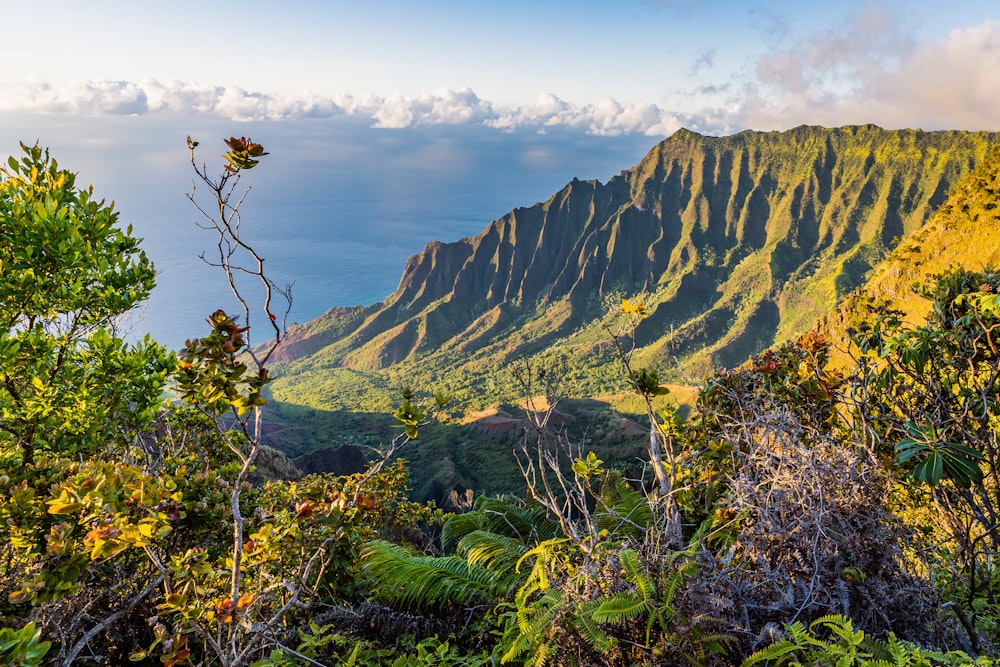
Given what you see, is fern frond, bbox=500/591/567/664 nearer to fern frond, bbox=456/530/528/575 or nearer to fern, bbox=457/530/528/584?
fern, bbox=457/530/528/584

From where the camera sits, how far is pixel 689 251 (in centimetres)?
17025

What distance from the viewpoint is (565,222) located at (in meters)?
184

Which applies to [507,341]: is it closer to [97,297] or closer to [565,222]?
[565,222]

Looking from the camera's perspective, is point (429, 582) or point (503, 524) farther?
point (503, 524)

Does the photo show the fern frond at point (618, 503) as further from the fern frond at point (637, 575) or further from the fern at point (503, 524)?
the fern frond at point (637, 575)

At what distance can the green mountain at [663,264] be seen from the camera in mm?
125250

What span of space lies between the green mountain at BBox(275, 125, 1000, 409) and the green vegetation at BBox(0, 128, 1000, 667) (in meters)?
98.9

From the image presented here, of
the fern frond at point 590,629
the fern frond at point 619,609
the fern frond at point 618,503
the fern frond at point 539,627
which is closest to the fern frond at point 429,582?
the fern frond at point 618,503

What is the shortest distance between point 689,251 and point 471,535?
584 feet

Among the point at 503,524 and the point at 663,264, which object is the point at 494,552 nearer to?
the point at 503,524

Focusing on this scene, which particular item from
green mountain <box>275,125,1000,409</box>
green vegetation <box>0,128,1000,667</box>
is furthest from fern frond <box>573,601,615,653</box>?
green mountain <box>275,125,1000,409</box>

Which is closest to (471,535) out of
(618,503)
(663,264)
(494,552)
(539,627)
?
(494,552)

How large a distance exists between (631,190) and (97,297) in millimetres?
201857

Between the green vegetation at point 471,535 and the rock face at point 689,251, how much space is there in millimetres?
112954
